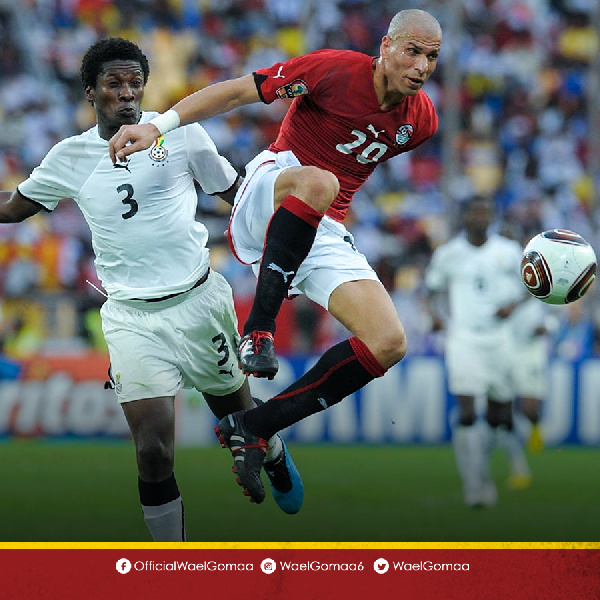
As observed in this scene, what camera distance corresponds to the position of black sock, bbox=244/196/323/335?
516 cm

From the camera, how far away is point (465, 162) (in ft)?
56.4

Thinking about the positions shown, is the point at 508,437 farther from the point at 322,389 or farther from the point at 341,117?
the point at 341,117

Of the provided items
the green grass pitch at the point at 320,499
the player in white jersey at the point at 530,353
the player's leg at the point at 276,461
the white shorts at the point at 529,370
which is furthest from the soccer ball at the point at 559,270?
the white shorts at the point at 529,370

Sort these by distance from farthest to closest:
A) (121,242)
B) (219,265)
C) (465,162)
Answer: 1. (465,162)
2. (219,265)
3. (121,242)

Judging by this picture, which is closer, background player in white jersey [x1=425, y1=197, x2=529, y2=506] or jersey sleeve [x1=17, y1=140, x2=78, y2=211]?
jersey sleeve [x1=17, y1=140, x2=78, y2=211]

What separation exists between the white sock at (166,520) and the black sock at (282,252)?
110cm

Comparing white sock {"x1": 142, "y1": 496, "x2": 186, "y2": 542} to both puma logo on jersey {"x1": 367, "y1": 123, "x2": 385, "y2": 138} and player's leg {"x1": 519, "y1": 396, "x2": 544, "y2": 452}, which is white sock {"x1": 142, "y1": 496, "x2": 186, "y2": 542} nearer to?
puma logo on jersey {"x1": 367, "y1": 123, "x2": 385, "y2": 138}

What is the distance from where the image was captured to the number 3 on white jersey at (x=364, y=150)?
546cm

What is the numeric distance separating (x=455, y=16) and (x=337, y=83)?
9.05m

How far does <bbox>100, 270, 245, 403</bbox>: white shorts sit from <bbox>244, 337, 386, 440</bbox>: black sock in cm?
61

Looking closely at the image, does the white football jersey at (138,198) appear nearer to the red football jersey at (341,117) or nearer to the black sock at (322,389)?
the red football jersey at (341,117)

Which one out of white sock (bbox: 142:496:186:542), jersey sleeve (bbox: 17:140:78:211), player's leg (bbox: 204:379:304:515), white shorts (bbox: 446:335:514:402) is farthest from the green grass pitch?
jersey sleeve (bbox: 17:140:78:211)
